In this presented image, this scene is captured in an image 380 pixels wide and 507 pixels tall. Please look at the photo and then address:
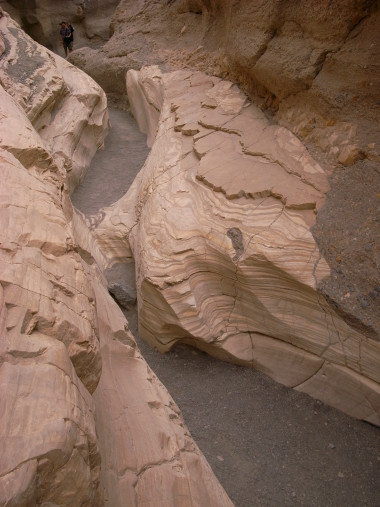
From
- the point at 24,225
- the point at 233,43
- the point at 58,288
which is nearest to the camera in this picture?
the point at 58,288

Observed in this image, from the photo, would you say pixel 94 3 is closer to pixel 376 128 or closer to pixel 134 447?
pixel 376 128

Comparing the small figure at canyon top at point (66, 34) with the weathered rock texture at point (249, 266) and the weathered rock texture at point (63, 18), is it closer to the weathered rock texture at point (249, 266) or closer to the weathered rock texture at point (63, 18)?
the weathered rock texture at point (63, 18)

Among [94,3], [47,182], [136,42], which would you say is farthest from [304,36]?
[94,3]

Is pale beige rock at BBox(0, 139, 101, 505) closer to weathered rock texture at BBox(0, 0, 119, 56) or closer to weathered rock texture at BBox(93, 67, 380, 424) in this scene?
weathered rock texture at BBox(93, 67, 380, 424)

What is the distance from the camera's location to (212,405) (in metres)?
2.97

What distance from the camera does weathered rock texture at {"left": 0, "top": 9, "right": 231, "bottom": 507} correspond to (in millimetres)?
1241

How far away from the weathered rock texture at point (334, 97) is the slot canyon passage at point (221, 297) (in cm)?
1

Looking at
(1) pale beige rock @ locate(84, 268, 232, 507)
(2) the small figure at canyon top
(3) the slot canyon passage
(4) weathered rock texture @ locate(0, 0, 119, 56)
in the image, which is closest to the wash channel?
(3) the slot canyon passage

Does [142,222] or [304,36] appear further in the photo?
[142,222]

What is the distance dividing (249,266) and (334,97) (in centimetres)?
146

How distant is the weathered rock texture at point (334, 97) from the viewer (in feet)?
8.57

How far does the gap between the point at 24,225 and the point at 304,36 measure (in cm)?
279

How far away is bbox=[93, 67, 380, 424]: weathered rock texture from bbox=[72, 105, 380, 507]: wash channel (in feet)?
0.37

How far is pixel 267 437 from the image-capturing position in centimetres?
277
